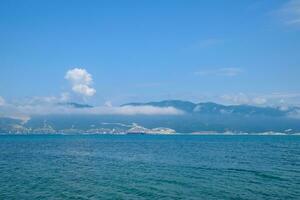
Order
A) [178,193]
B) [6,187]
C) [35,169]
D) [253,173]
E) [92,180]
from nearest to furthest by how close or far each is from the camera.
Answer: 1. [178,193]
2. [6,187]
3. [92,180]
4. [253,173]
5. [35,169]

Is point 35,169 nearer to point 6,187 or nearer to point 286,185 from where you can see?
point 6,187

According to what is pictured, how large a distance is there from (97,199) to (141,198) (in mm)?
5648

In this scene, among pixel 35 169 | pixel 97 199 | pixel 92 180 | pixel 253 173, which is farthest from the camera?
pixel 35 169

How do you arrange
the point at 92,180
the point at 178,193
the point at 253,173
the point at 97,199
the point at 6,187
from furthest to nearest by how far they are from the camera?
the point at 253,173 < the point at 92,180 < the point at 6,187 < the point at 178,193 < the point at 97,199

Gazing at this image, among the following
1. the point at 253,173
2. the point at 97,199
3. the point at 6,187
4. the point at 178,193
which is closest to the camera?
the point at 97,199

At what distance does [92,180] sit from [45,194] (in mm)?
13041

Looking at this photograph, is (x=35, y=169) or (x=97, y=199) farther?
(x=35, y=169)

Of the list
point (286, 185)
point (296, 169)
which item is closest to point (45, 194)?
point (286, 185)

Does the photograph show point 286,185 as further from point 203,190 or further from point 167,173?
point 167,173

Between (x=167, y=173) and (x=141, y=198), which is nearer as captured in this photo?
(x=141, y=198)

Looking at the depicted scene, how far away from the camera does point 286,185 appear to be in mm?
59031

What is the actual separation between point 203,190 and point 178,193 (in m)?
4.31

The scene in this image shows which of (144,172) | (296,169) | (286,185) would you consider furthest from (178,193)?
(296,169)

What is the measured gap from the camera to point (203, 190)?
55906 mm
